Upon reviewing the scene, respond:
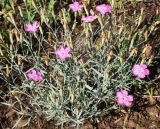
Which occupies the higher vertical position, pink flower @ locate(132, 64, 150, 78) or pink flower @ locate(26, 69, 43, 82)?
pink flower @ locate(26, 69, 43, 82)

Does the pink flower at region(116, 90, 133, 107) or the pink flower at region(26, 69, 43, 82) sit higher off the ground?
the pink flower at region(26, 69, 43, 82)

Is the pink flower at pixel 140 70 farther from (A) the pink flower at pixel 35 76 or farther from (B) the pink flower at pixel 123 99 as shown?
(A) the pink flower at pixel 35 76

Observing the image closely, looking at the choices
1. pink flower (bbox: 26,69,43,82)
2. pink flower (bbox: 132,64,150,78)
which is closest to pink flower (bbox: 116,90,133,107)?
pink flower (bbox: 132,64,150,78)

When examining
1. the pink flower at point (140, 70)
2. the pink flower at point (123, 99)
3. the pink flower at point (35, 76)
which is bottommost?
the pink flower at point (123, 99)

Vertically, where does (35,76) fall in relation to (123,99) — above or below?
above

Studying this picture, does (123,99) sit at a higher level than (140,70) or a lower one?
lower

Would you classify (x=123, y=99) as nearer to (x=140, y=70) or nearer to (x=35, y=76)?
(x=140, y=70)

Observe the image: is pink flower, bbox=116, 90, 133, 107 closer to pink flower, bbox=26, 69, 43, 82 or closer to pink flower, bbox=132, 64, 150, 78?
pink flower, bbox=132, 64, 150, 78

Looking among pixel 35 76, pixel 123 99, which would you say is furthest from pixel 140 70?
pixel 35 76

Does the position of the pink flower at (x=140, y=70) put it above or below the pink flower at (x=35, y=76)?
below

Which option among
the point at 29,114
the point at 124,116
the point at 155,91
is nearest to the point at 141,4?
the point at 155,91

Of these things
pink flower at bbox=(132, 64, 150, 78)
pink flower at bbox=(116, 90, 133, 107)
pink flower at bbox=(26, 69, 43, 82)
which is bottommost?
pink flower at bbox=(116, 90, 133, 107)

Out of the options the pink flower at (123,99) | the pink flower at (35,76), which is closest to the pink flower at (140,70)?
the pink flower at (123,99)
